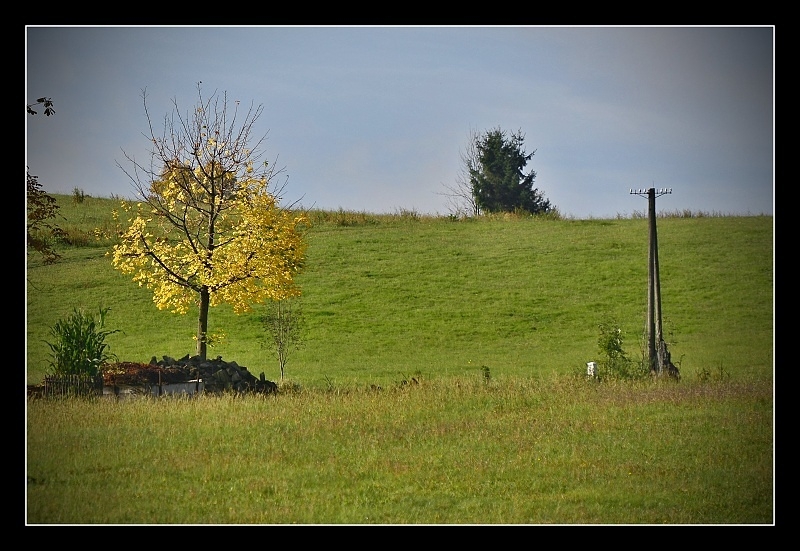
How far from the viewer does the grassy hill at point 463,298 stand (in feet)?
66.3

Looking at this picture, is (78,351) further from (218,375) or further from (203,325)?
(203,325)

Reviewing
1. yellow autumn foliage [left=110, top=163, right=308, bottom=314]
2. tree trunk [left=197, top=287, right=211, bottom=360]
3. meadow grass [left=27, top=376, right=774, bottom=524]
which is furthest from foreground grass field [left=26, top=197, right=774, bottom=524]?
yellow autumn foliage [left=110, top=163, right=308, bottom=314]

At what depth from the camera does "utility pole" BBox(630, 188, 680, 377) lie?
49.8 feet

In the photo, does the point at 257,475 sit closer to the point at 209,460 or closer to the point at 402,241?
the point at 209,460

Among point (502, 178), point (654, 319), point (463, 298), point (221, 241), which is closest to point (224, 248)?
point (221, 241)

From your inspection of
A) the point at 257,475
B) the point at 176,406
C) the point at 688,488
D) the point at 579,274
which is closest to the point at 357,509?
the point at 257,475

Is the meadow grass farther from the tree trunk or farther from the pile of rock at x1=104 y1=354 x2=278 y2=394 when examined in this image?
the tree trunk

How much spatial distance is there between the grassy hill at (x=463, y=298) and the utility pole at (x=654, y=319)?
1.29 meters

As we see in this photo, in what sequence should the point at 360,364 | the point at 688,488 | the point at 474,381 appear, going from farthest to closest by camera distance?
the point at 360,364, the point at 474,381, the point at 688,488

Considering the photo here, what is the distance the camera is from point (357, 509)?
842cm

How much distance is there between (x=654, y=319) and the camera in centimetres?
1553

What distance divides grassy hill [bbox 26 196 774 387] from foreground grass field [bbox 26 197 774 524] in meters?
0.10

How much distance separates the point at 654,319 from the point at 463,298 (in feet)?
32.8
